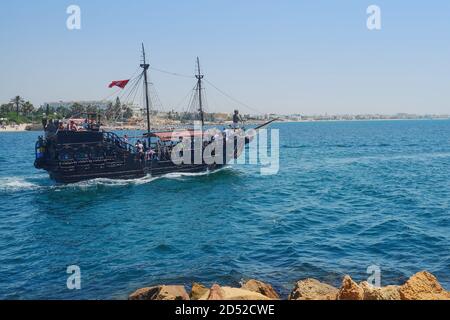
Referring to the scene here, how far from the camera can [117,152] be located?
4338 centimetres

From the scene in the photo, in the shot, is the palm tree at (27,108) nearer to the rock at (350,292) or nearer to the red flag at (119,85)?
the red flag at (119,85)

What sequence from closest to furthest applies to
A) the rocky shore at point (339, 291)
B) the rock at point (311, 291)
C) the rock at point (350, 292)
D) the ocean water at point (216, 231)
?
the rocky shore at point (339, 291), the rock at point (350, 292), the rock at point (311, 291), the ocean water at point (216, 231)

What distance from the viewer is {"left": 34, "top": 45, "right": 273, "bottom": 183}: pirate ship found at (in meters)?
41.5

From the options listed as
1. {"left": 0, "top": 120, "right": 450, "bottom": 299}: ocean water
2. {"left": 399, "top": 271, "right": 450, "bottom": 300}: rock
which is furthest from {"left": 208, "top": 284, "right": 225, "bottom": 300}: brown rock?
{"left": 0, "top": 120, "right": 450, "bottom": 299}: ocean water

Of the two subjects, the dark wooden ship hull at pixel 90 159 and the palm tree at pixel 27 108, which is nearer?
the dark wooden ship hull at pixel 90 159

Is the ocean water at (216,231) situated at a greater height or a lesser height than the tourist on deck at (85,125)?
lesser

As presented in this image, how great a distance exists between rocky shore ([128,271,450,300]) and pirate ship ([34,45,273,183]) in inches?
1227

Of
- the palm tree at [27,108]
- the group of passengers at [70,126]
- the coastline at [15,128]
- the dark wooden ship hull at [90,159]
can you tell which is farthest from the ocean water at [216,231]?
the palm tree at [27,108]

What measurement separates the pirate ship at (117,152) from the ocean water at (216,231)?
4.91ft

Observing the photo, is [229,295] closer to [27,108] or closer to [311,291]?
[311,291]

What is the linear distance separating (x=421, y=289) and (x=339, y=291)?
234 cm

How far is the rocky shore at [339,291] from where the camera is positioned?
10.0 meters

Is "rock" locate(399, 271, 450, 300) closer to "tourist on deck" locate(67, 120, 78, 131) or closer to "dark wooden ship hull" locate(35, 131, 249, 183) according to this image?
"dark wooden ship hull" locate(35, 131, 249, 183)
